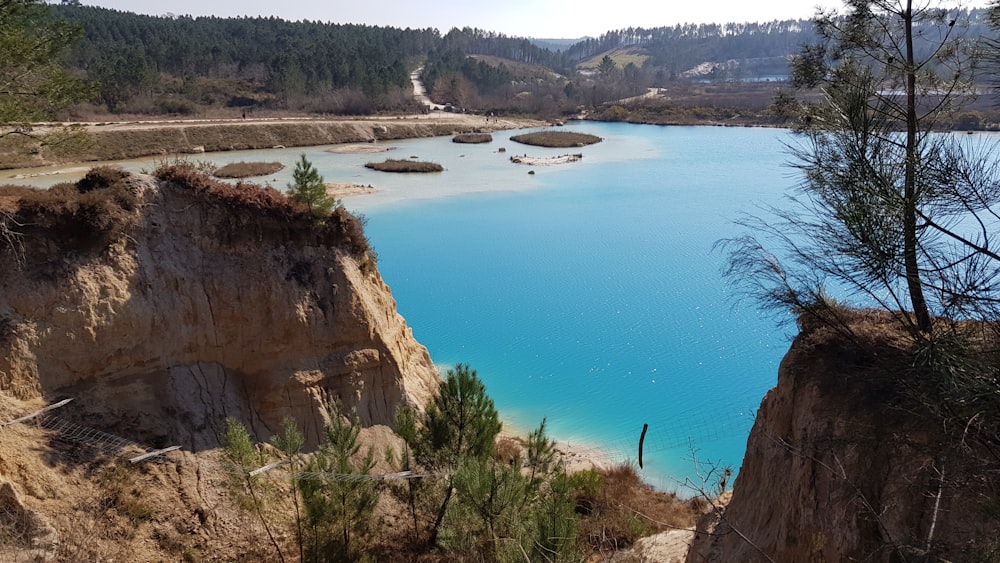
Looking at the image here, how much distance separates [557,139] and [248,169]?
127ft

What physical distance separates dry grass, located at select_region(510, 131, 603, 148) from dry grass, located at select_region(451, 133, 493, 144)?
342cm

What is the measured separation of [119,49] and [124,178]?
99.7 m

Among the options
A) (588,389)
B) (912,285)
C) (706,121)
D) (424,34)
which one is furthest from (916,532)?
(424,34)

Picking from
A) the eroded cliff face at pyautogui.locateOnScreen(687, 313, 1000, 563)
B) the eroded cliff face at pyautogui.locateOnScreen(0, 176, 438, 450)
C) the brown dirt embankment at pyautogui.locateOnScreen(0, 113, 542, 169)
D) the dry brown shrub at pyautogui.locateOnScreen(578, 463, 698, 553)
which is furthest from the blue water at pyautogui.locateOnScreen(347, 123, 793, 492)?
the brown dirt embankment at pyautogui.locateOnScreen(0, 113, 542, 169)

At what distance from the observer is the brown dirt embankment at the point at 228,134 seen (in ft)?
188

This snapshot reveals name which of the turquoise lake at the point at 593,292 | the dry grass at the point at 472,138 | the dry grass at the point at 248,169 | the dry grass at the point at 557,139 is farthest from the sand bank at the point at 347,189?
the dry grass at the point at 557,139

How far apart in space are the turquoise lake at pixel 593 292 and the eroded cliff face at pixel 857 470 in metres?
1.45

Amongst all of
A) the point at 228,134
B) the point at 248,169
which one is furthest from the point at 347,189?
the point at 228,134

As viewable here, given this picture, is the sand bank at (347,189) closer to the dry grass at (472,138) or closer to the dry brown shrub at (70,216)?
the dry grass at (472,138)

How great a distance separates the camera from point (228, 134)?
68.8m

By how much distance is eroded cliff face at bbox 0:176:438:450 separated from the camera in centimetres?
1221

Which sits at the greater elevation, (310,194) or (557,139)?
(310,194)

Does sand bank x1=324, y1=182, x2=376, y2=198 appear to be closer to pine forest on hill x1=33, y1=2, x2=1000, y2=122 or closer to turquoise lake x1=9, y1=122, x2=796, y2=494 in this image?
turquoise lake x1=9, y1=122, x2=796, y2=494

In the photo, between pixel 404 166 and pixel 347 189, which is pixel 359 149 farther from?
pixel 347 189
